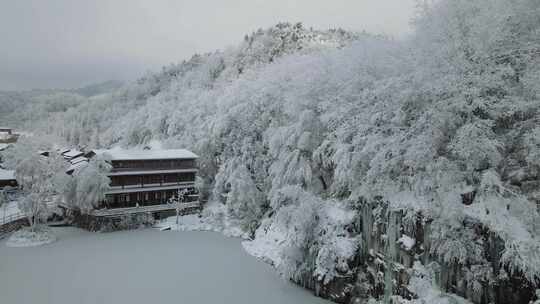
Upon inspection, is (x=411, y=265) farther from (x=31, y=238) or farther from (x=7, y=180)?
(x=7, y=180)

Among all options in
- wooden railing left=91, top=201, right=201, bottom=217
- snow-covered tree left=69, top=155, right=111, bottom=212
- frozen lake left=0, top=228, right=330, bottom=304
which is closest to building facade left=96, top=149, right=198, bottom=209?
wooden railing left=91, top=201, right=201, bottom=217

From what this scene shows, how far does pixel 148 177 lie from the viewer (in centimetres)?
3844

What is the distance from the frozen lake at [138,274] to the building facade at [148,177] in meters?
6.23

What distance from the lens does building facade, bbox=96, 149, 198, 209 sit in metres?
36.0

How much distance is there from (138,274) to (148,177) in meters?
17.7

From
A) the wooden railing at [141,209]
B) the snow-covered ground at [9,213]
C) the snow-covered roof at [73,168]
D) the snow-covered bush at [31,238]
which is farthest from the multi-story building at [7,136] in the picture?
the wooden railing at [141,209]

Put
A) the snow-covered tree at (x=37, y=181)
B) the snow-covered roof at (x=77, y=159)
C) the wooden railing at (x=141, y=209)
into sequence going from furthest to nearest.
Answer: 1. the snow-covered roof at (x=77, y=159)
2. the wooden railing at (x=141, y=209)
3. the snow-covered tree at (x=37, y=181)

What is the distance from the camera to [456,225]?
13.6 metres

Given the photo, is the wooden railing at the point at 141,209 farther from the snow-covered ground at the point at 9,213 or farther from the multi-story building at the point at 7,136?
the multi-story building at the point at 7,136

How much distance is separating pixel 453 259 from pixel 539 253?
300 centimetres

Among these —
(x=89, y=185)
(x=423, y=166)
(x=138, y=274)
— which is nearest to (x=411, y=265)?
(x=423, y=166)

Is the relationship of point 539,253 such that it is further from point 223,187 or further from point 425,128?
point 223,187

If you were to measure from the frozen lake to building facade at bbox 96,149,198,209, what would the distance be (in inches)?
245

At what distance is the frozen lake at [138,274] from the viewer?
19.2 m
